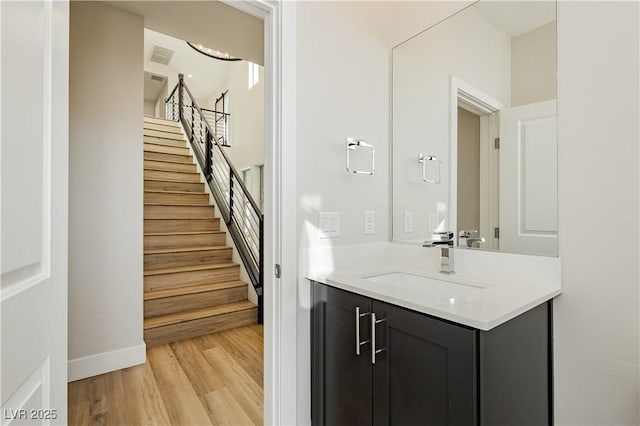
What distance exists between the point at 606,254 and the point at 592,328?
0.87 feet

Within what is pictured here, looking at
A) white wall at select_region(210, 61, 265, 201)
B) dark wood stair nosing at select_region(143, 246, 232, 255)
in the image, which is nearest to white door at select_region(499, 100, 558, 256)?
dark wood stair nosing at select_region(143, 246, 232, 255)

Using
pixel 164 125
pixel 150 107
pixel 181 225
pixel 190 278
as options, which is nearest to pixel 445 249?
pixel 190 278

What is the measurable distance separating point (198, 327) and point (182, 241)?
118cm

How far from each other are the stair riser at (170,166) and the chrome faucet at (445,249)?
14.1ft

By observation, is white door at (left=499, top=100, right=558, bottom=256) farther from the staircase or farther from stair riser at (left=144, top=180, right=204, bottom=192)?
stair riser at (left=144, top=180, right=204, bottom=192)

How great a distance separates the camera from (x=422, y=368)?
1.02 meters

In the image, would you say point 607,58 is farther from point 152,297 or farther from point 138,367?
point 152,297

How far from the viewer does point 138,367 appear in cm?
236

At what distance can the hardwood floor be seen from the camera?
1806 millimetres

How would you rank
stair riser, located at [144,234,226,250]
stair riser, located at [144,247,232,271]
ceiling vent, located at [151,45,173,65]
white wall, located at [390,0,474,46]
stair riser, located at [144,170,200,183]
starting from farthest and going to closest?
1. ceiling vent, located at [151,45,173,65]
2. stair riser, located at [144,170,200,183]
3. stair riser, located at [144,234,226,250]
4. stair riser, located at [144,247,232,271]
5. white wall, located at [390,0,474,46]

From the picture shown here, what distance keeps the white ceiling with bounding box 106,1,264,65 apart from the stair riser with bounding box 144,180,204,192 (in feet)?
7.19

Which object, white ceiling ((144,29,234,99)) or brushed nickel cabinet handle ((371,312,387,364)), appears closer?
brushed nickel cabinet handle ((371,312,387,364))

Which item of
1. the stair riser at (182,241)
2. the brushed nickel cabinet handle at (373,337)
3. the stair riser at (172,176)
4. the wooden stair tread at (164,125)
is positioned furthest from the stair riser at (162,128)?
the brushed nickel cabinet handle at (373,337)

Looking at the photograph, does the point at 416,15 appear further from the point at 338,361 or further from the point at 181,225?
the point at 181,225
